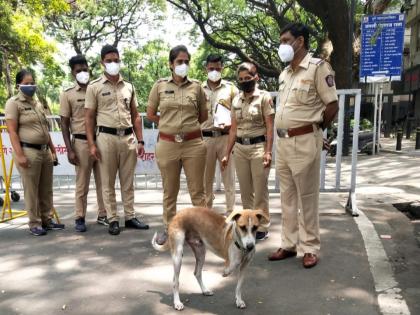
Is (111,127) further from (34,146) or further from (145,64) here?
(145,64)

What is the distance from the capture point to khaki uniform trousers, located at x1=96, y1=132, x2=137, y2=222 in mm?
4844

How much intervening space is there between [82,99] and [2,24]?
10854 millimetres

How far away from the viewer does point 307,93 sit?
364cm

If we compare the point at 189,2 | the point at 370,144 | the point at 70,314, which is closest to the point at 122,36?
the point at 189,2

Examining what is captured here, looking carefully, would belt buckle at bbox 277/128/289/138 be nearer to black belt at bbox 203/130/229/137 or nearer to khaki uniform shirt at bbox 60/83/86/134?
black belt at bbox 203/130/229/137

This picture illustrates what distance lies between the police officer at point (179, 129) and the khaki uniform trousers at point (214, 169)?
58 cm

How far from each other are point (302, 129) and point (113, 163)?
2.47m

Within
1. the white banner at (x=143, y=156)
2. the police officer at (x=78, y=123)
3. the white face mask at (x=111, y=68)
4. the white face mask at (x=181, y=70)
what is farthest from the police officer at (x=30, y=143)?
the white face mask at (x=181, y=70)

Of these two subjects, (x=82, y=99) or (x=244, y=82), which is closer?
(x=244, y=82)

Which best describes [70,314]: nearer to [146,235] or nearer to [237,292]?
[237,292]

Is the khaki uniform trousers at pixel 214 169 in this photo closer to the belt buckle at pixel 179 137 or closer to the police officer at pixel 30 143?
the belt buckle at pixel 179 137

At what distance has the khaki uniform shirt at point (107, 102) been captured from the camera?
4.77 m

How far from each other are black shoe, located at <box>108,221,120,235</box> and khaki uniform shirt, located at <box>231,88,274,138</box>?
202 centimetres

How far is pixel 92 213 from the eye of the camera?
6117 millimetres
